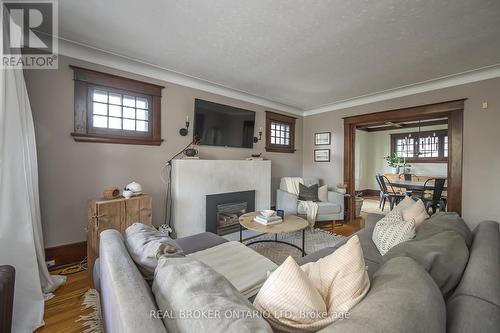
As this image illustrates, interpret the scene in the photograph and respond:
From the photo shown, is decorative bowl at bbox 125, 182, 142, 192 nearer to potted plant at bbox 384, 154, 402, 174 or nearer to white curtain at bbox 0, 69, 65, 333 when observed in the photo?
white curtain at bbox 0, 69, 65, 333

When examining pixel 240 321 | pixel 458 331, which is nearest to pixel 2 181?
pixel 240 321

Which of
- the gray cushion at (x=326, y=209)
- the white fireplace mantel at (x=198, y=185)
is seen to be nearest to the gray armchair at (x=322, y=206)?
the gray cushion at (x=326, y=209)

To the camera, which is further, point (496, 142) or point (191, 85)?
point (191, 85)

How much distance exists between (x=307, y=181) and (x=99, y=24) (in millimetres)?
3984

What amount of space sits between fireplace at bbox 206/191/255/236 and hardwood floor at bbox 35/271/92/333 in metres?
1.53

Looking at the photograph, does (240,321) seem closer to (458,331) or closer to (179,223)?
(458,331)

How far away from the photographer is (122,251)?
3.55 feet

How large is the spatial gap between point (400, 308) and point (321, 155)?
14.3 feet

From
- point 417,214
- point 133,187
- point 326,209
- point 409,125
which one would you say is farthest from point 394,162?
point 133,187

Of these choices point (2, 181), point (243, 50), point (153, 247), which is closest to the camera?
point (153, 247)

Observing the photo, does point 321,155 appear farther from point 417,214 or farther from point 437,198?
point 417,214

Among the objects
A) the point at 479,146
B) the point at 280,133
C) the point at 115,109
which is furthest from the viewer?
the point at 280,133

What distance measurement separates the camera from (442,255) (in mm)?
1028

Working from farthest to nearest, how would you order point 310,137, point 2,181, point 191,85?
point 310,137 < point 191,85 < point 2,181
